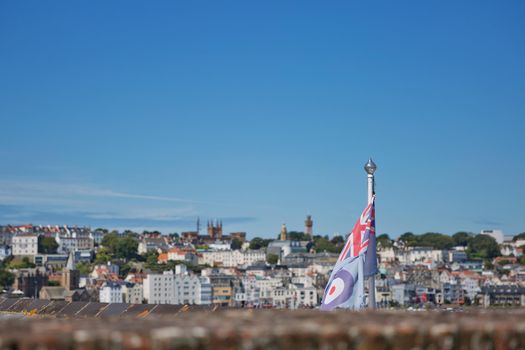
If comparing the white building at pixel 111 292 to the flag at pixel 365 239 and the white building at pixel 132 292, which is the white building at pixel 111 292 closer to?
the white building at pixel 132 292

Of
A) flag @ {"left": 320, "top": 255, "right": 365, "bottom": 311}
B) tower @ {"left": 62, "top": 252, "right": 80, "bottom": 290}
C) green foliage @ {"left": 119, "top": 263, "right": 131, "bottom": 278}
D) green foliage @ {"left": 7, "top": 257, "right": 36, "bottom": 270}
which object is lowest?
flag @ {"left": 320, "top": 255, "right": 365, "bottom": 311}

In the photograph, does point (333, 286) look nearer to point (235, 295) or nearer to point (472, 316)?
point (472, 316)

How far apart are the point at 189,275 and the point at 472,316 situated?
164230mm

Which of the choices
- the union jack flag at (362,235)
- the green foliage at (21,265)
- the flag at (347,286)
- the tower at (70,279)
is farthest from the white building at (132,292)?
the flag at (347,286)

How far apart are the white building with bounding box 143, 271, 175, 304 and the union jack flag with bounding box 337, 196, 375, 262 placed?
14625cm

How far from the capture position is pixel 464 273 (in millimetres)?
185000

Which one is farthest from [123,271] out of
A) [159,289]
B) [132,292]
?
[132,292]

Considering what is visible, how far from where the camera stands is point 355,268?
1625 cm

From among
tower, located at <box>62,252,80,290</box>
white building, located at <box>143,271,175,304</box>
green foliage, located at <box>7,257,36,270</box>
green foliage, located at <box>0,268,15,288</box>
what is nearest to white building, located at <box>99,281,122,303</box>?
white building, located at <box>143,271,175,304</box>

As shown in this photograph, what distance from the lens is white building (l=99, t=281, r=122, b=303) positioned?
155m

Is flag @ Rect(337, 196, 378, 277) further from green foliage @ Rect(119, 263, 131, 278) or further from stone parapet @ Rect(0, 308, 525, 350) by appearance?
green foliage @ Rect(119, 263, 131, 278)

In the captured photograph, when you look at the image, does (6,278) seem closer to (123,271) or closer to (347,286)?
(123,271)

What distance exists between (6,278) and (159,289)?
2234cm

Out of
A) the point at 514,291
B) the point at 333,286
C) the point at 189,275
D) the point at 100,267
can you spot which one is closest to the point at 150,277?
the point at 189,275
